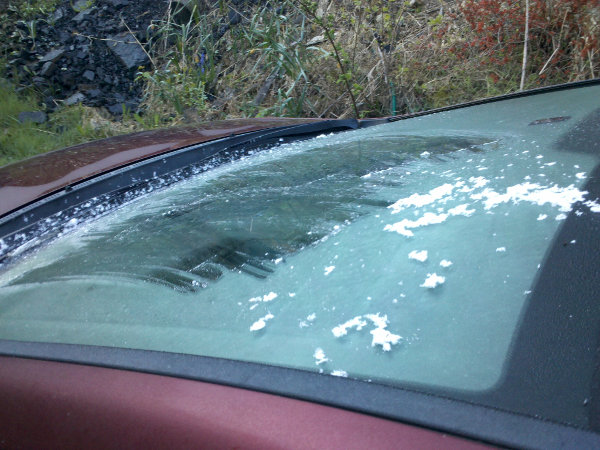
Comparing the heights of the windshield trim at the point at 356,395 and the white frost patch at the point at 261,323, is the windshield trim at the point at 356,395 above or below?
below

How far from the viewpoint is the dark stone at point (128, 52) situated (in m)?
8.26

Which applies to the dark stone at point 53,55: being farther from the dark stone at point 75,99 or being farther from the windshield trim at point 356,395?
the windshield trim at point 356,395

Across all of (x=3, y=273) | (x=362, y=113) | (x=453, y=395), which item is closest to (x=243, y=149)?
(x=3, y=273)

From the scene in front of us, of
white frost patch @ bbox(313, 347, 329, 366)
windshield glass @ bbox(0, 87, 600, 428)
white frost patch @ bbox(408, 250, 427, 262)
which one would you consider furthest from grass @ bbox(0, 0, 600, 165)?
white frost patch @ bbox(313, 347, 329, 366)

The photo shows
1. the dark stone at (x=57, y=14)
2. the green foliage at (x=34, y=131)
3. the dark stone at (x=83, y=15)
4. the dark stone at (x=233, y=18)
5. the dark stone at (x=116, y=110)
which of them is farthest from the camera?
the dark stone at (x=57, y=14)

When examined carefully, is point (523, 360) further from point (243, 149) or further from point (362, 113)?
point (362, 113)

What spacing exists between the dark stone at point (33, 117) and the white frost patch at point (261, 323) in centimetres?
688

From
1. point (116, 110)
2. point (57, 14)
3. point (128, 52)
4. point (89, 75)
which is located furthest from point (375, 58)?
point (57, 14)

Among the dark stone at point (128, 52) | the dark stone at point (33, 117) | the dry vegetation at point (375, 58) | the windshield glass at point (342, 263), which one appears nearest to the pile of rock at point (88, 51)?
the dark stone at point (128, 52)

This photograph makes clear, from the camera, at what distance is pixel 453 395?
39.4 inches

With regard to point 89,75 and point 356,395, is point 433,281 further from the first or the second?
point 89,75

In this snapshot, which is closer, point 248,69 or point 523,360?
point 523,360

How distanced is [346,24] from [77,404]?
687 cm

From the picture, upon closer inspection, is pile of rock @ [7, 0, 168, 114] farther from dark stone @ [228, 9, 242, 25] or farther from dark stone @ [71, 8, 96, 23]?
dark stone @ [228, 9, 242, 25]
